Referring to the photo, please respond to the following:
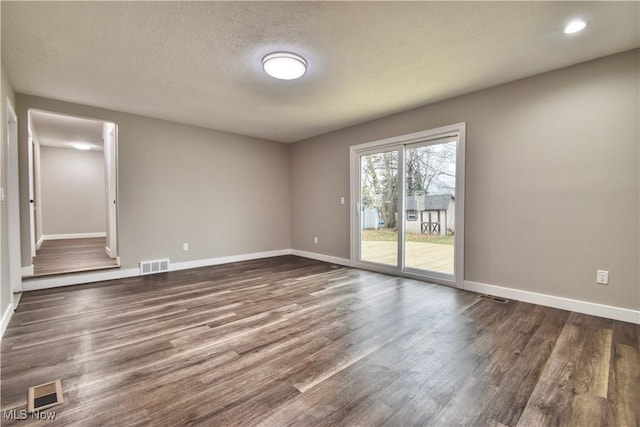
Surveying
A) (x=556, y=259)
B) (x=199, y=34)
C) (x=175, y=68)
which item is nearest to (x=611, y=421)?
(x=556, y=259)

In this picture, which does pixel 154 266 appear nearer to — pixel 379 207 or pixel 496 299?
pixel 379 207

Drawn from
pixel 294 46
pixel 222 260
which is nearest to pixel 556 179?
pixel 294 46

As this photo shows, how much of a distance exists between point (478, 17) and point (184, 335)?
3.33 meters

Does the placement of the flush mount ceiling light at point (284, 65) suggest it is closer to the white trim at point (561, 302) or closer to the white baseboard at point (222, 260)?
the white trim at point (561, 302)

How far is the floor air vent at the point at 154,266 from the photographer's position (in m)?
4.33

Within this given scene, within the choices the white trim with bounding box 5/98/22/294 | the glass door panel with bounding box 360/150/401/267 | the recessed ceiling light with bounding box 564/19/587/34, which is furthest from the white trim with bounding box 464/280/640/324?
the white trim with bounding box 5/98/22/294

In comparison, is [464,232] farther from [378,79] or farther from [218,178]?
[218,178]

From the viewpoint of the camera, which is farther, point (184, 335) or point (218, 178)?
point (218, 178)

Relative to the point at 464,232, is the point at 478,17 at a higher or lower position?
higher

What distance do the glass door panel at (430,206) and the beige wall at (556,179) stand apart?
0.25 m

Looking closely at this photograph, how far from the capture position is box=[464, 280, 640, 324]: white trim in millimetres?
2575

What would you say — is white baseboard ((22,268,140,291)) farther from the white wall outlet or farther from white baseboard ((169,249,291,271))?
the white wall outlet

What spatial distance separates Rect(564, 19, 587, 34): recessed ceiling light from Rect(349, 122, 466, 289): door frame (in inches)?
52.1

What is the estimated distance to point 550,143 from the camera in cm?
294
